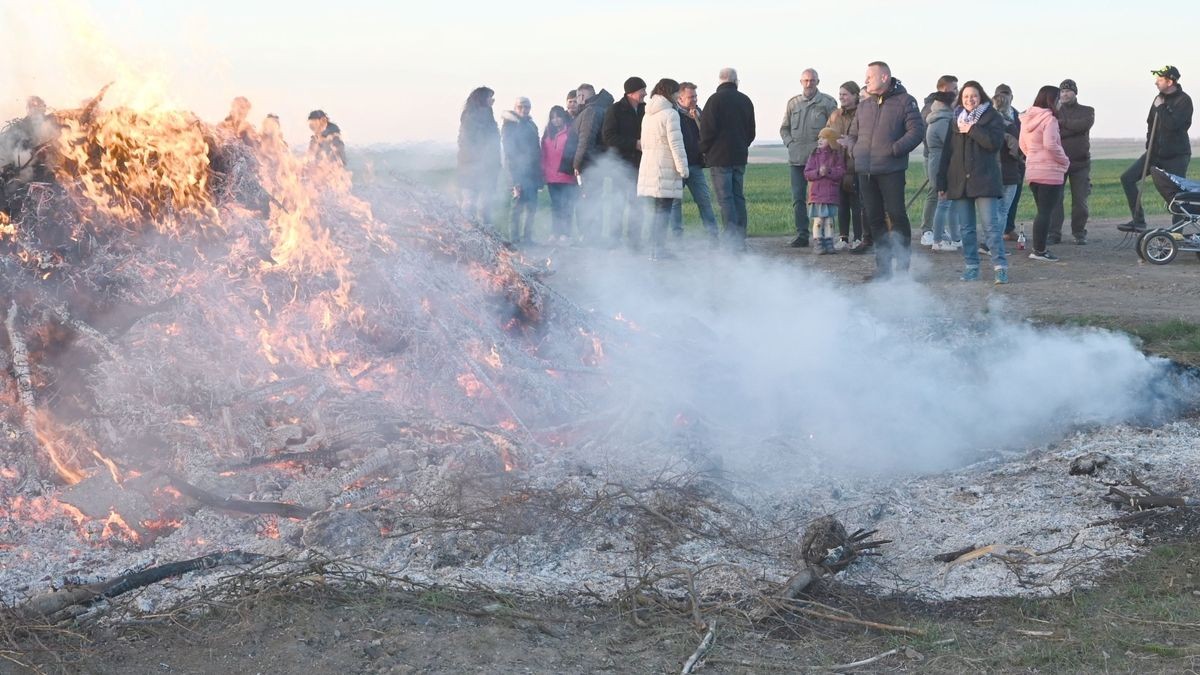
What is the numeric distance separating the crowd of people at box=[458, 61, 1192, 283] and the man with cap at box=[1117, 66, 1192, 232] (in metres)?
0.02

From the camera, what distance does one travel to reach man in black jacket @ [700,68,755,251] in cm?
1359

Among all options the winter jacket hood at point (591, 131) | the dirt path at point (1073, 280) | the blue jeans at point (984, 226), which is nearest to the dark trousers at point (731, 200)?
the dirt path at point (1073, 280)

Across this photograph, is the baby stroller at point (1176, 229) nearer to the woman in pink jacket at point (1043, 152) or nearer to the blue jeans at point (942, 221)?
the woman in pink jacket at point (1043, 152)

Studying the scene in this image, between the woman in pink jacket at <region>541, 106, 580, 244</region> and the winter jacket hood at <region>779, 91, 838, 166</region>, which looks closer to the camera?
the winter jacket hood at <region>779, 91, 838, 166</region>

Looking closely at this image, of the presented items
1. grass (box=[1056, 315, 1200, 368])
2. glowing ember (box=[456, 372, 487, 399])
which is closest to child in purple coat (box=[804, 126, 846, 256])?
grass (box=[1056, 315, 1200, 368])

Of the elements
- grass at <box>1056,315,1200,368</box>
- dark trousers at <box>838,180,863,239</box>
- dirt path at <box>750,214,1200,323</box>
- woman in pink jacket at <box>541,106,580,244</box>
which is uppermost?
woman in pink jacket at <box>541,106,580,244</box>

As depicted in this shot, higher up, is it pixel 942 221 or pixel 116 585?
pixel 942 221

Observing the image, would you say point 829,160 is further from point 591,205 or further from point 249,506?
point 249,506

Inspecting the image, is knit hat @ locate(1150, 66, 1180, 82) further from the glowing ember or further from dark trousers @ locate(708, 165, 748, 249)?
the glowing ember

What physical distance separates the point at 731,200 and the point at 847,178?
1.41 meters

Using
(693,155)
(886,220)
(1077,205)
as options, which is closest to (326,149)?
(886,220)

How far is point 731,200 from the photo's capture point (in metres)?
14.0

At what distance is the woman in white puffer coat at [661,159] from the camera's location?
42.5 ft

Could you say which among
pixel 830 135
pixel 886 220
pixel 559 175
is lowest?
pixel 886 220
